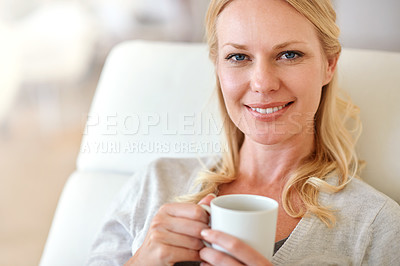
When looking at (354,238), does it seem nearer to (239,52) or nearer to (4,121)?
(239,52)

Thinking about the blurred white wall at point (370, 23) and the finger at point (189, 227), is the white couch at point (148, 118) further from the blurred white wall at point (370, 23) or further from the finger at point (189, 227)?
the finger at point (189, 227)

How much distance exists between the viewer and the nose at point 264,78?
1107mm

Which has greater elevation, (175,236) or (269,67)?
(269,67)

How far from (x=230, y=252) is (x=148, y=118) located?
2.63 ft

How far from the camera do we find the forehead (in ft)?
3.64

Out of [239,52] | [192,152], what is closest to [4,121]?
[192,152]

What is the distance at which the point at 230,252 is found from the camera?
83cm

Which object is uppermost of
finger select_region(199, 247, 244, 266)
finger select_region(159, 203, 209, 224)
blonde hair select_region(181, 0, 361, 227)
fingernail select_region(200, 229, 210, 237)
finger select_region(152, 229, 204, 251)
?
blonde hair select_region(181, 0, 361, 227)

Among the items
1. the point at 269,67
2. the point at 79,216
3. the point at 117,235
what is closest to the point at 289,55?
the point at 269,67

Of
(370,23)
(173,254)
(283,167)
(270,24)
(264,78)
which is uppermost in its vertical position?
(370,23)

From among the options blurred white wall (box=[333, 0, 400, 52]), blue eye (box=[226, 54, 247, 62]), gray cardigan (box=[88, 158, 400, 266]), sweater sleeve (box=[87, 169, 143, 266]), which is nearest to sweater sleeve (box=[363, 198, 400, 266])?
gray cardigan (box=[88, 158, 400, 266])

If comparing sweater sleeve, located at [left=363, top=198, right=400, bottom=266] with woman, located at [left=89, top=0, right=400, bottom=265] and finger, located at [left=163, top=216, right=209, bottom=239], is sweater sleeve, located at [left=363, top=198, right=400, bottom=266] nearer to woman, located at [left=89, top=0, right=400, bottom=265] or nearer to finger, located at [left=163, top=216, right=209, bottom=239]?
woman, located at [left=89, top=0, right=400, bottom=265]

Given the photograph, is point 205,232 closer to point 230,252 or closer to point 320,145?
point 230,252

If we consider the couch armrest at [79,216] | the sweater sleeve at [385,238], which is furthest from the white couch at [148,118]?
the sweater sleeve at [385,238]
